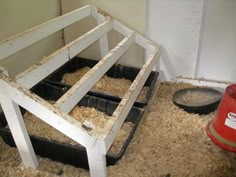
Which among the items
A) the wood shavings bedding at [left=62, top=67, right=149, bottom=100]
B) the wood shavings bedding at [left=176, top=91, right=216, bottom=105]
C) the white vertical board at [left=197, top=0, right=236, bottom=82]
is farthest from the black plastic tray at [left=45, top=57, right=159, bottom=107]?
the white vertical board at [left=197, top=0, right=236, bottom=82]

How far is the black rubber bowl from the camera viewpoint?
1.61 m

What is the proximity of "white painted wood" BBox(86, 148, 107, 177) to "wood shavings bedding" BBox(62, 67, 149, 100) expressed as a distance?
73 cm

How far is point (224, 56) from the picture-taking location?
1748mm

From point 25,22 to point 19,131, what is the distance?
84 centimetres

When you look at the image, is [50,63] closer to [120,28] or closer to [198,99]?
[120,28]

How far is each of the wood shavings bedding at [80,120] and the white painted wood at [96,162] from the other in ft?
0.77

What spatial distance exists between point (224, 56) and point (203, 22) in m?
0.28

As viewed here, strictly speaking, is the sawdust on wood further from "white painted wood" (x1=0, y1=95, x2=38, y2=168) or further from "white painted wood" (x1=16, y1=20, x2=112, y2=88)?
"white painted wood" (x1=0, y1=95, x2=38, y2=168)

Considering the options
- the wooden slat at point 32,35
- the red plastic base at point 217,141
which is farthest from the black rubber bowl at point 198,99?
the wooden slat at point 32,35

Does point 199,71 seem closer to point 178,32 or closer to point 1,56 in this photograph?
point 178,32

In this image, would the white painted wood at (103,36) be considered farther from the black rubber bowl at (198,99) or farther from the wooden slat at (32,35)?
the black rubber bowl at (198,99)

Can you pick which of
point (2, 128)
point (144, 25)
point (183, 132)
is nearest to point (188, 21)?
point (144, 25)

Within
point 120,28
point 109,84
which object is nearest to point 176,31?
point 120,28

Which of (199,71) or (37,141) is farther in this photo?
(199,71)
